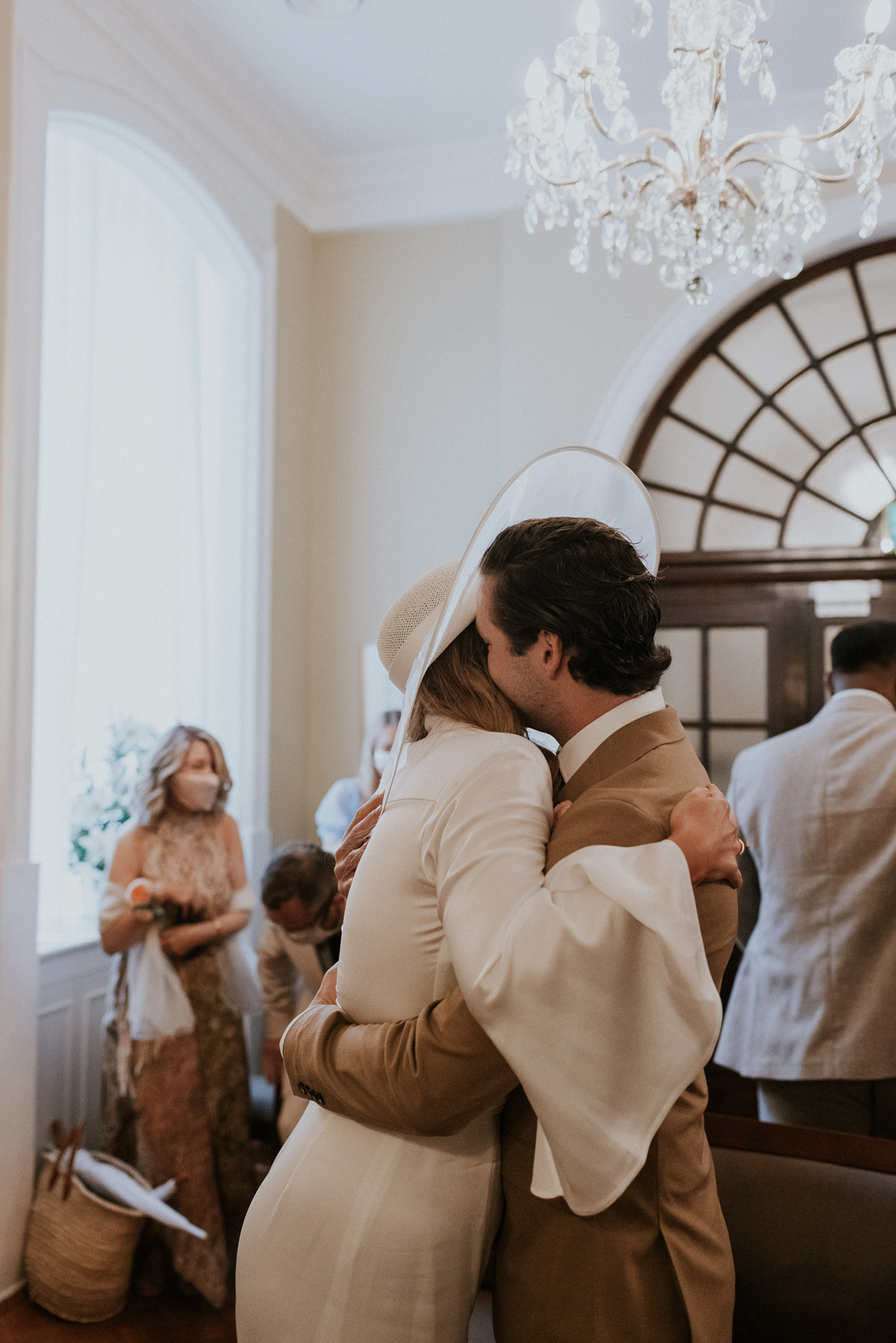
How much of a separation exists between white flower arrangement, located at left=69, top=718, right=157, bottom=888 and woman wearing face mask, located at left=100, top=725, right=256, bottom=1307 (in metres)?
0.28

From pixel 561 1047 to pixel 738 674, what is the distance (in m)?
3.10

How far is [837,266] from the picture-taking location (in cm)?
395

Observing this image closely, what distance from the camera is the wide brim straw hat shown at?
4.26 ft

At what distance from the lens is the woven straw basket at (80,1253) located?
2.59m

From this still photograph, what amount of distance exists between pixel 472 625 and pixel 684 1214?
0.74 meters

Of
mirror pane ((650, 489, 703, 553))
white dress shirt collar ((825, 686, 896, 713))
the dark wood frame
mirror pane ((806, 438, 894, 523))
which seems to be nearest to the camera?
the dark wood frame

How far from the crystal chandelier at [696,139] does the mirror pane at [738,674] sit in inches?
60.9

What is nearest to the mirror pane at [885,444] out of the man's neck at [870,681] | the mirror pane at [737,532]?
the mirror pane at [737,532]

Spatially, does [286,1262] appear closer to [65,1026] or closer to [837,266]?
[65,1026]

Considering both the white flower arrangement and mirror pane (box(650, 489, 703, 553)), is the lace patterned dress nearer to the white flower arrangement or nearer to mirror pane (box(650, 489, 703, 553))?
the white flower arrangement

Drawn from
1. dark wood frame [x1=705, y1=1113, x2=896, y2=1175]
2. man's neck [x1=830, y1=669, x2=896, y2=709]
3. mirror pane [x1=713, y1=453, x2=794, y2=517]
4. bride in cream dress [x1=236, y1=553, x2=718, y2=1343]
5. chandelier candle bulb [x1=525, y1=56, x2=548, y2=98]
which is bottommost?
dark wood frame [x1=705, y1=1113, x2=896, y2=1175]

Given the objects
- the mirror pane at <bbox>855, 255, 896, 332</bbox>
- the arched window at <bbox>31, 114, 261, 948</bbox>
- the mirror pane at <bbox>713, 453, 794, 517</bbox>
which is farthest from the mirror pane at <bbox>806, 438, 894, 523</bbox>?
the arched window at <bbox>31, 114, 261, 948</bbox>

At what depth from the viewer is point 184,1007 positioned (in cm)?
281

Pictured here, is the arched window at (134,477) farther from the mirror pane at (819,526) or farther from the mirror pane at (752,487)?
the mirror pane at (819,526)
